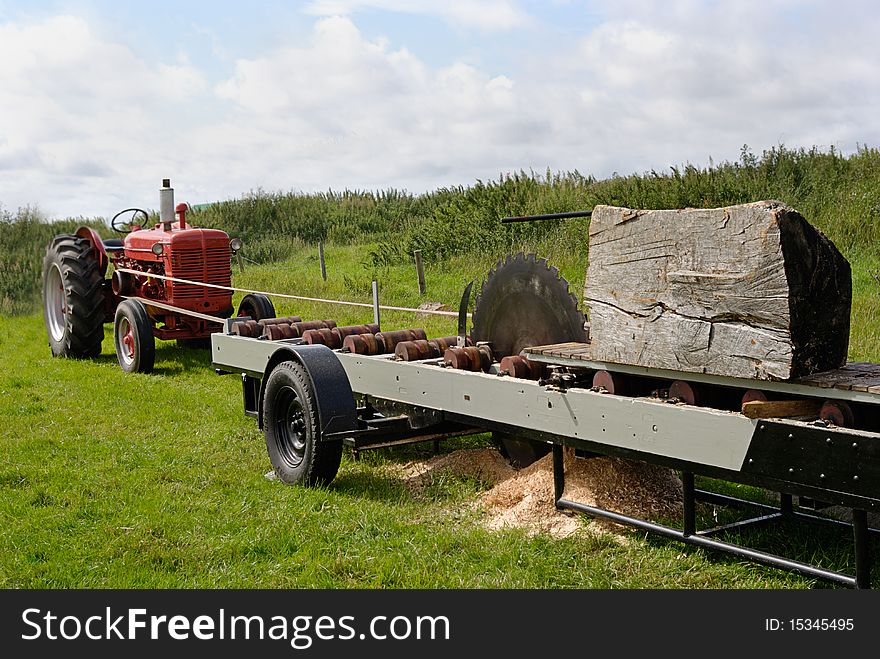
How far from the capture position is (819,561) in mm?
4719

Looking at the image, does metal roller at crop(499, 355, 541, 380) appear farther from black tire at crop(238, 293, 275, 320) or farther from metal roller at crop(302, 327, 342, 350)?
black tire at crop(238, 293, 275, 320)

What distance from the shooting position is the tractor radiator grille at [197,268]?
11758mm

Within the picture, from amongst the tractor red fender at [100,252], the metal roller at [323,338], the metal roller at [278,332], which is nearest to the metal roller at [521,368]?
the metal roller at [323,338]

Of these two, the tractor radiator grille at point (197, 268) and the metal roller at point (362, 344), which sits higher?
the tractor radiator grille at point (197, 268)

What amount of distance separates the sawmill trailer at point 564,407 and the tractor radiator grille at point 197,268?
167 inches

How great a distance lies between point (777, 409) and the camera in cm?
404

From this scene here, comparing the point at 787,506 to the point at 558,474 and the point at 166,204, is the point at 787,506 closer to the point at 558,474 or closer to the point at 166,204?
the point at 558,474

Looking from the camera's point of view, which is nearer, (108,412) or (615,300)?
(615,300)

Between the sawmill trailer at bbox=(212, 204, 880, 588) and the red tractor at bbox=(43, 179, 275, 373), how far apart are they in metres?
4.17

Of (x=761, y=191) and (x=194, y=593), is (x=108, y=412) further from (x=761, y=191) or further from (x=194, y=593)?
(x=761, y=191)

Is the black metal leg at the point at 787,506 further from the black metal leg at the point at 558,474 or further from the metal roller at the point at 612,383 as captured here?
the black metal leg at the point at 558,474

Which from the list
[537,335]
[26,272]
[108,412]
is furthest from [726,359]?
[26,272]

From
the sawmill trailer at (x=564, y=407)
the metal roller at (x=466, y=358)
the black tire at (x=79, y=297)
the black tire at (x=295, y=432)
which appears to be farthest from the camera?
the black tire at (x=79, y=297)

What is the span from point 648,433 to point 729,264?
889 mm
